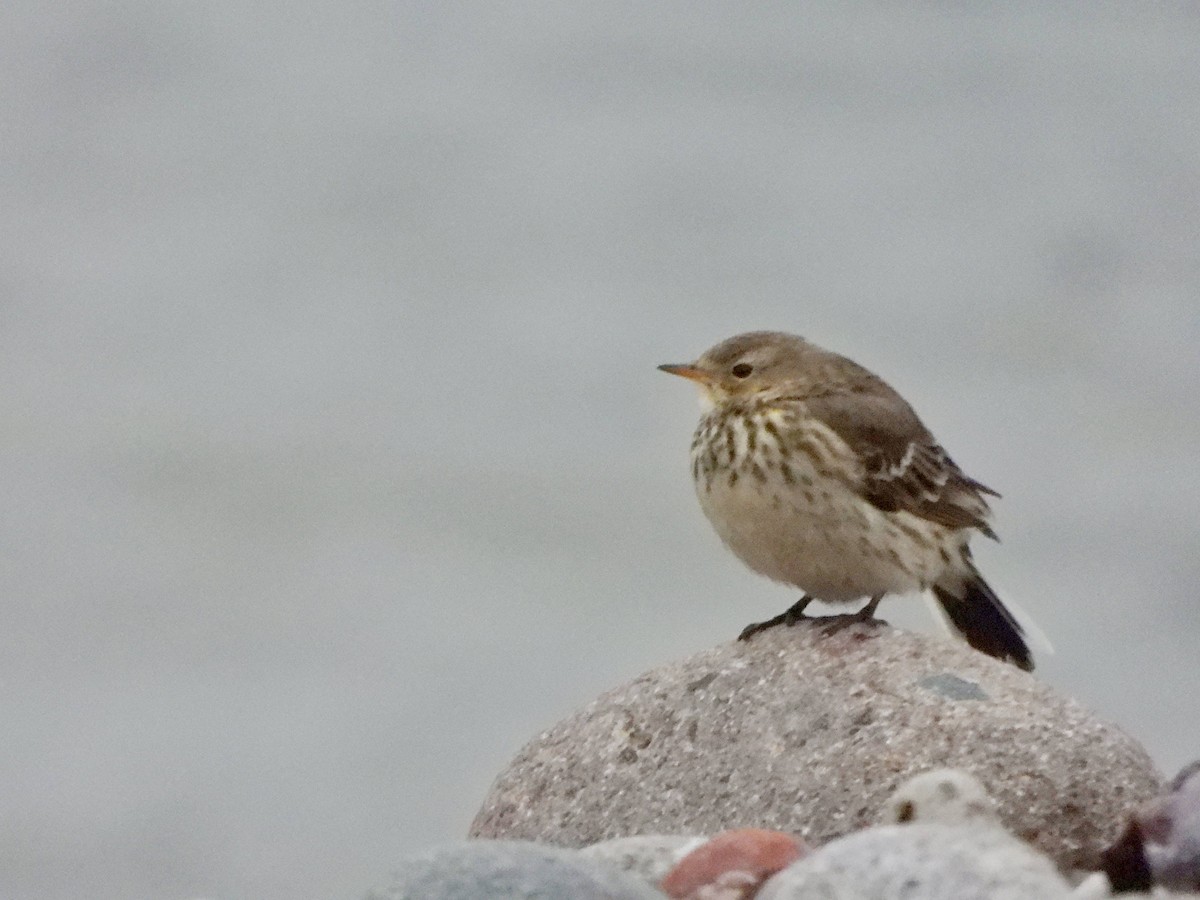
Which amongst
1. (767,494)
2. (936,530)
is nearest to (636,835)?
(767,494)

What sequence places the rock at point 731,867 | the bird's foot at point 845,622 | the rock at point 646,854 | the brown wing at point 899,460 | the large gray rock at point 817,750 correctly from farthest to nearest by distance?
the brown wing at point 899,460 < the bird's foot at point 845,622 < the large gray rock at point 817,750 < the rock at point 646,854 < the rock at point 731,867

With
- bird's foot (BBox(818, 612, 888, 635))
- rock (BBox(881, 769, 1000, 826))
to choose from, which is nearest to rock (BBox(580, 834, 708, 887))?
rock (BBox(881, 769, 1000, 826))

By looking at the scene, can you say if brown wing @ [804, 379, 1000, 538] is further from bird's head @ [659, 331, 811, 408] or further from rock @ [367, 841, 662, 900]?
rock @ [367, 841, 662, 900]

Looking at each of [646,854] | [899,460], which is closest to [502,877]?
[646,854]

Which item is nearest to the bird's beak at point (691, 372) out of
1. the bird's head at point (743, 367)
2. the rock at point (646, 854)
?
the bird's head at point (743, 367)

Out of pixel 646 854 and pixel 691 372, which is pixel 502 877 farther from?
pixel 691 372

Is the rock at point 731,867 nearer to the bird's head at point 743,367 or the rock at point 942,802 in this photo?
the rock at point 942,802
